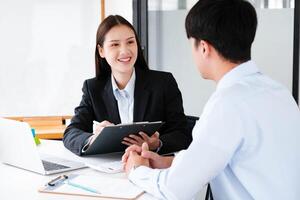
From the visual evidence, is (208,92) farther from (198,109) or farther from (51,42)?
(51,42)

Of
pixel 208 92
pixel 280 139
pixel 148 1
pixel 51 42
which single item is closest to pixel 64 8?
pixel 51 42

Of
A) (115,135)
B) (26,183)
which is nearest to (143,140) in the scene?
(115,135)

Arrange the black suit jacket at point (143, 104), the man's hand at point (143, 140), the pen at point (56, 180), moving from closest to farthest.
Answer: the pen at point (56, 180)
the man's hand at point (143, 140)
the black suit jacket at point (143, 104)

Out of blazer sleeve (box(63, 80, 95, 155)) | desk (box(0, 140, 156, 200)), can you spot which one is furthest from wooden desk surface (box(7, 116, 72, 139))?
desk (box(0, 140, 156, 200))

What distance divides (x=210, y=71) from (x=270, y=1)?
210 centimetres

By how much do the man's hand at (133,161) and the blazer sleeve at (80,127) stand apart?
0.37m

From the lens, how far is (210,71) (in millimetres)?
1379

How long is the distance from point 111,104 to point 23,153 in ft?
2.14

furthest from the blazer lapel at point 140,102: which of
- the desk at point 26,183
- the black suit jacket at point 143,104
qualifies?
the desk at point 26,183

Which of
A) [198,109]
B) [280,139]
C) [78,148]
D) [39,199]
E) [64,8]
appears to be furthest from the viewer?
Result: [198,109]

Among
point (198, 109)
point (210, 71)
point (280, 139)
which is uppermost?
point (210, 71)

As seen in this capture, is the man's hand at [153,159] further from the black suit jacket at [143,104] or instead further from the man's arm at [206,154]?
the black suit jacket at [143,104]

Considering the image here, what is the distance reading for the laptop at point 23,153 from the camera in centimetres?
163

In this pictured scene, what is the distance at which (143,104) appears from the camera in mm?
2223
